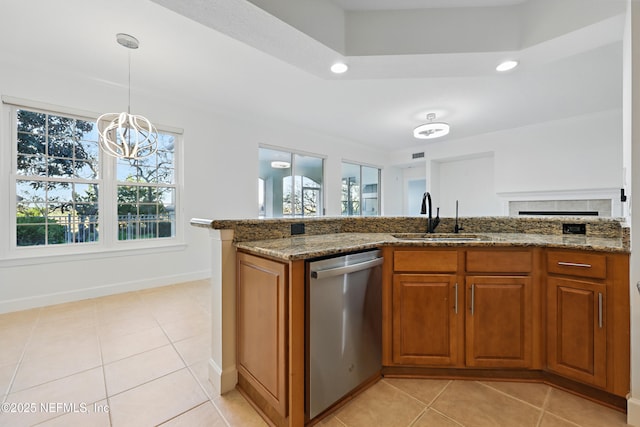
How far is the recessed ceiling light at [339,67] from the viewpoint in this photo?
214 centimetres

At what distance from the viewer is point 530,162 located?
5.05 m

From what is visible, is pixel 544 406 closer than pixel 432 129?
Yes

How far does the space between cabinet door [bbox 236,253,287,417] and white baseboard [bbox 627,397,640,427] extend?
5.71 ft

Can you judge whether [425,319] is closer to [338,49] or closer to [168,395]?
[168,395]

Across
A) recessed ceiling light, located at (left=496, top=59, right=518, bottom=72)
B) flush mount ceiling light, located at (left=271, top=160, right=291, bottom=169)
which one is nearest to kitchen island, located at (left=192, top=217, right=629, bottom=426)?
recessed ceiling light, located at (left=496, top=59, right=518, bottom=72)

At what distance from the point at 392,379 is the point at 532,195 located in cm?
498

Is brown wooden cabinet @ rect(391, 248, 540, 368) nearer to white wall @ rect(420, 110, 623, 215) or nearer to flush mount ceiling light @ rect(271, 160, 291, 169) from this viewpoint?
flush mount ceiling light @ rect(271, 160, 291, 169)

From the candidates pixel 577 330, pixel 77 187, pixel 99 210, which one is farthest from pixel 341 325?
pixel 77 187

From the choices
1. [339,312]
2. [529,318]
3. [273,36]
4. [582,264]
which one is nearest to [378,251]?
[339,312]

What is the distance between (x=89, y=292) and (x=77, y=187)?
1289mm

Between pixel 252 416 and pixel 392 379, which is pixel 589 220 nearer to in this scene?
pixel 392 379

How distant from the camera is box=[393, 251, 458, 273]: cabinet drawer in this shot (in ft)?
5.60

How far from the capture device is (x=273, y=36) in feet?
5.92

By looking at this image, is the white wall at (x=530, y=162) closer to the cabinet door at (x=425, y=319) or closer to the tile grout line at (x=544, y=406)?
the tile grout line at (x=544, y=406)
